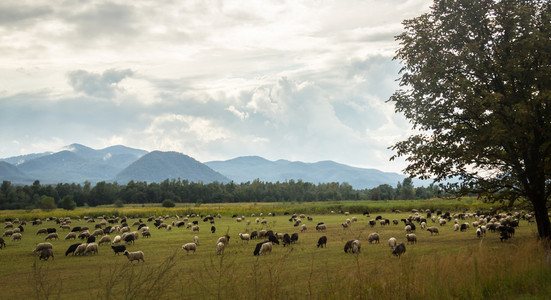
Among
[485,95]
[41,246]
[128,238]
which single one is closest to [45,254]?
[41,246]

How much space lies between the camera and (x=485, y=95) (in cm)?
2017

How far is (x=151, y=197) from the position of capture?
598ft

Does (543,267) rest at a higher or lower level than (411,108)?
lower

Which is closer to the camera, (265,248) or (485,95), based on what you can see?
(485,95)

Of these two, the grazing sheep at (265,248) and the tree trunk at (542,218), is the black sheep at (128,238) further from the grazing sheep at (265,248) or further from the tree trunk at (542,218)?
the tree trunk at (542,218)

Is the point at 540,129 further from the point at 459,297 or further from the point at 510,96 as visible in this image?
the point at 459,297

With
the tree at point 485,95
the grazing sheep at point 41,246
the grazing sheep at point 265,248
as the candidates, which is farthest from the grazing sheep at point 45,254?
the tree at point 485,95

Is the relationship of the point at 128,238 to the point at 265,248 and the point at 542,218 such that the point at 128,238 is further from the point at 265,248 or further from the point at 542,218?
the point at 542,218

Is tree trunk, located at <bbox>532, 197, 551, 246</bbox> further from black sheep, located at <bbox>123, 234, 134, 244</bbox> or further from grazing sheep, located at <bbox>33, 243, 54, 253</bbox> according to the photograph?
grazing sheep, located at <bbox>33, 243, 54, 253</bbox>

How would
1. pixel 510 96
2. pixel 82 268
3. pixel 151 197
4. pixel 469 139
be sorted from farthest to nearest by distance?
pixel 151 197 < pixel 82 268 < pixel 469 139 < pixel 510 96

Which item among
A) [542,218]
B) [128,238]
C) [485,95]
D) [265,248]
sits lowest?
[128,238]

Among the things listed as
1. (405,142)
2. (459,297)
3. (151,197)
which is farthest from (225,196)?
(459,297)

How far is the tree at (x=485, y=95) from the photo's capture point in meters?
18.3

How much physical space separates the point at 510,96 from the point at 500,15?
446 cm
